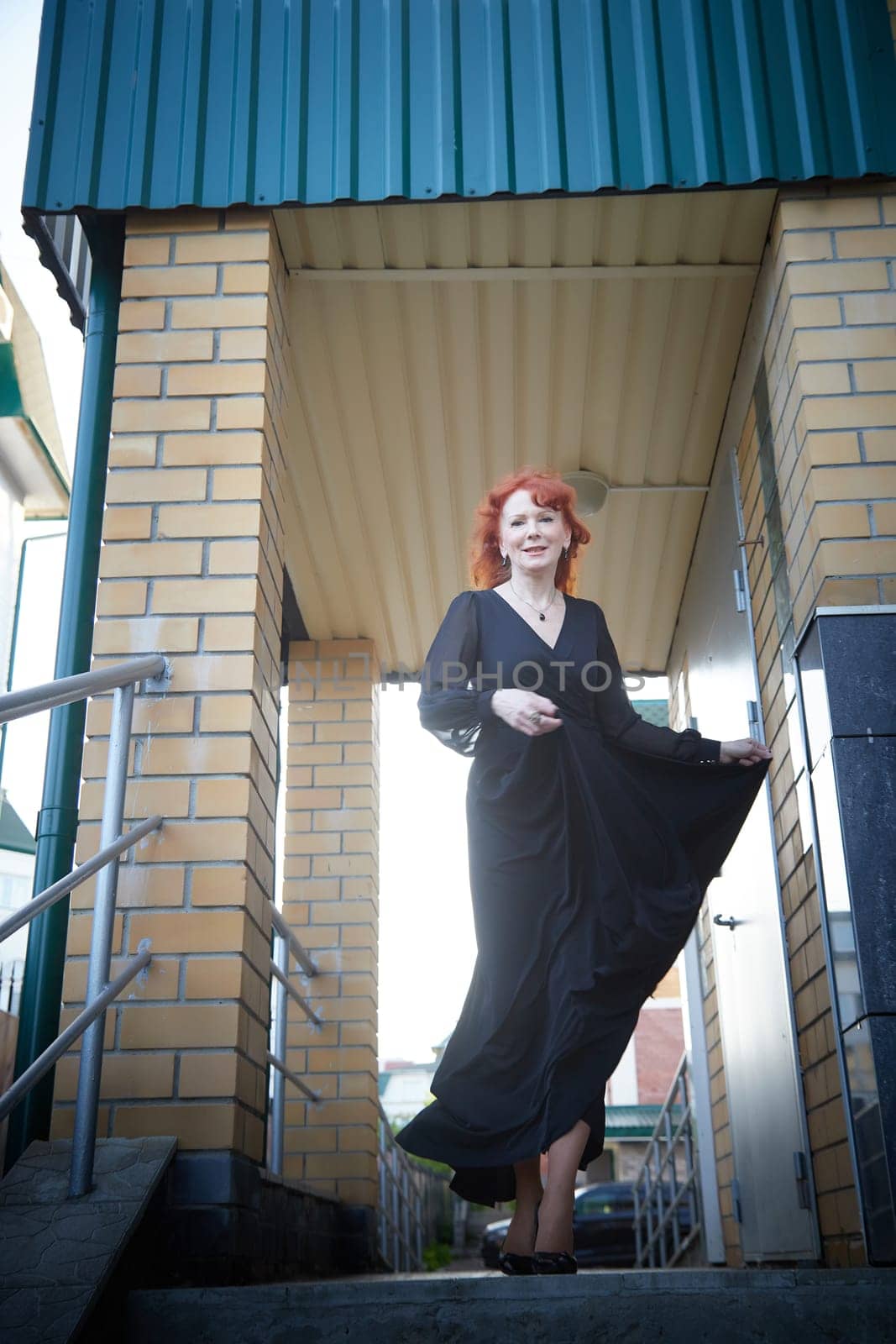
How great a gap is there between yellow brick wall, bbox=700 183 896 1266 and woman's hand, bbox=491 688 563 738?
2.02 feet

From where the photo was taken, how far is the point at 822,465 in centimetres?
308

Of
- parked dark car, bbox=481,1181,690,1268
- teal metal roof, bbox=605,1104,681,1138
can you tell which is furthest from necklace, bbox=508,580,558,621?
teal metal roof, bbox=605,1104,681,1138

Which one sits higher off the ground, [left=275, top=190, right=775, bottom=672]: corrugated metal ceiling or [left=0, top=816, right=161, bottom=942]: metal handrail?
[left=275, top=190, right=775, bottom=672]: corrugated metal ceiling

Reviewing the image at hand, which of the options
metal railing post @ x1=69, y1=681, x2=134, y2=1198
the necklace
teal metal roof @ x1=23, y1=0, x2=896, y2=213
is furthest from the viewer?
teal metal roof @ x1=23, y1=0, x2=896, y2=213

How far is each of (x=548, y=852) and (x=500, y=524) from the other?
2.91 ft

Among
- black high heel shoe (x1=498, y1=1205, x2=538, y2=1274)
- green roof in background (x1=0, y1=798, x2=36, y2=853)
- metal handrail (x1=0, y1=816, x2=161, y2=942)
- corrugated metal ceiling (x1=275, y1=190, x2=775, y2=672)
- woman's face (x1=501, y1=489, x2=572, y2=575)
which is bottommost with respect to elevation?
black high heel shoe (x1=498, y1=1205, x2=538, y2=1274)

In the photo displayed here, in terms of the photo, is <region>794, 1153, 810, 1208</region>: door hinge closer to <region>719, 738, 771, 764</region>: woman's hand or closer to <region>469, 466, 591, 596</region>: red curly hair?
<region>719, 738, 771, 764</region>: woman's hand

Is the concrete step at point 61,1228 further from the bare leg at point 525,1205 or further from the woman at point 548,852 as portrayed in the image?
the bare leg at point 525,1205

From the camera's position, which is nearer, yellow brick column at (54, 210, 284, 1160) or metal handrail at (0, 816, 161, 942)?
metal handrail at (0, 816, 161, 942)

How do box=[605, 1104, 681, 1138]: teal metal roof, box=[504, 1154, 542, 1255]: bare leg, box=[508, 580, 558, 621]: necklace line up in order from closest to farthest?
box=[504, 1154, 542, 1255]: bare leg < box=[508, 580, 558, 621]: necklace < box=[605, 1104, 681, 1138]: teal metal roof

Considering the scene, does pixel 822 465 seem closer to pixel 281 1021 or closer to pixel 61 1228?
pixel 61 1228

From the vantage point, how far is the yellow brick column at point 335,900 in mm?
4973

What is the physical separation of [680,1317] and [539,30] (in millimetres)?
3194

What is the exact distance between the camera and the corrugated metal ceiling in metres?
3.57
